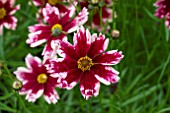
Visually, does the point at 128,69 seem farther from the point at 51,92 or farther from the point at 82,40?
the point at 82,40

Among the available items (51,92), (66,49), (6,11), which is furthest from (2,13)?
(66,49)

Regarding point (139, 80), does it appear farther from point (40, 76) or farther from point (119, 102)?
point (40, 76)

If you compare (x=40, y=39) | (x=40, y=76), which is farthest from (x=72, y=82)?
(x=40, y=76)

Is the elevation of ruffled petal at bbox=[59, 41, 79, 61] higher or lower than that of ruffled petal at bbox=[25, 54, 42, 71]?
higher

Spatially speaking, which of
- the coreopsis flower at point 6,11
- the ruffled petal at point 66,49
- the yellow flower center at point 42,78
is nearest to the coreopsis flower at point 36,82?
the yellow flower center at point 42,78

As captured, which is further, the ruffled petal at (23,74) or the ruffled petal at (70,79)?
the ruffled petal at (23,74)

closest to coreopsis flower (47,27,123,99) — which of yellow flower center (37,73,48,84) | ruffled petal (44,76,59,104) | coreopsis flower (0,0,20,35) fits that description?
ruffled petal (44,76,59,104)

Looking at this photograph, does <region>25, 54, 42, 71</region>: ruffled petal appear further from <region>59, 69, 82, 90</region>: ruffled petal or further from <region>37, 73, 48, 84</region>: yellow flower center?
<region>59, 69, 82, 90</region>: ruffled petal

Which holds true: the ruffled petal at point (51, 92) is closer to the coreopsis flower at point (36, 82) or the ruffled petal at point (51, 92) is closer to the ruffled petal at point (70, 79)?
the coreopsis flower at point (36, 82)
